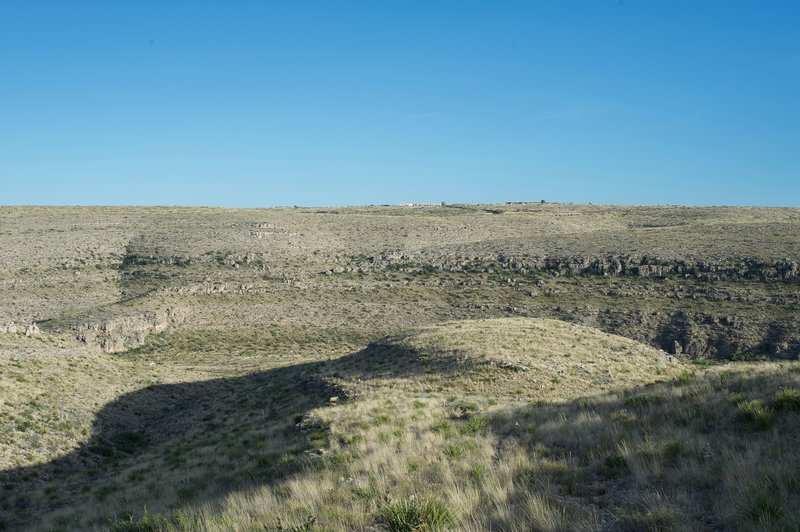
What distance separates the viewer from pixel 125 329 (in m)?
49.4

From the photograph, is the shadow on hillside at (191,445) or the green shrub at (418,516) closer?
the green shrub at (418,516)

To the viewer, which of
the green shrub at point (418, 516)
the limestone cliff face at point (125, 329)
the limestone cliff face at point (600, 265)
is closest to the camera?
the green shrub at point (418, 516)

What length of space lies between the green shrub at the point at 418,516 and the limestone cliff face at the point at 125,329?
145 feet

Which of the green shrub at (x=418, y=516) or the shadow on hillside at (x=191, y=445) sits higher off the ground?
the green shrub at (x=418, y=516)

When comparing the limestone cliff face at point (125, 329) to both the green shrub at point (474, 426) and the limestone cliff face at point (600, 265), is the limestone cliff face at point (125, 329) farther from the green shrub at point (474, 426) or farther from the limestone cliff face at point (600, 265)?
the green shrub at point (474, 426)

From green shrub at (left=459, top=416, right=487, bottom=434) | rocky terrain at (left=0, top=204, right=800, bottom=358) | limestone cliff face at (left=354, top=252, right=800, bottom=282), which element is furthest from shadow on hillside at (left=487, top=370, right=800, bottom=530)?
limestone cliff face at (left=354, top=252, right=800, bottom=282)

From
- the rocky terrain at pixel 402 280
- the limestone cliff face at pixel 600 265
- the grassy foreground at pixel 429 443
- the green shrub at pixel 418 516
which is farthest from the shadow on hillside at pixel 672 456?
the limestone cliff face at pixel 600 265

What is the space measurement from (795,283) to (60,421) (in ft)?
181

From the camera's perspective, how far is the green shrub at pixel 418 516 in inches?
278

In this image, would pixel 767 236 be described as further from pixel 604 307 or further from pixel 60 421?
pixel 60 421

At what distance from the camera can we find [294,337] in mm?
51438

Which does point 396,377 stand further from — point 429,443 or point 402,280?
point 402,280

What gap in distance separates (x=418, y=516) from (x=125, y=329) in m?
48.6

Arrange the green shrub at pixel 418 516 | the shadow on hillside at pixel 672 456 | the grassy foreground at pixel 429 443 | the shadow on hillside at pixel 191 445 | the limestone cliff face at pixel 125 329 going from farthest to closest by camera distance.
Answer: the limestone cliff face at pixel 125 329 < the shadow on hillside at pixel 191 445 < the grassy foreground at pixel 429 443 < the green shrub at pixel 418 516 < the shadow on hillside at pixel 672 456
